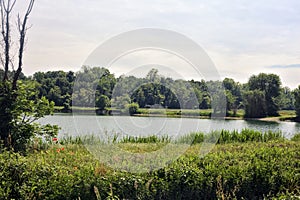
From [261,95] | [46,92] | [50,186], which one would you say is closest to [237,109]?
[261,95]

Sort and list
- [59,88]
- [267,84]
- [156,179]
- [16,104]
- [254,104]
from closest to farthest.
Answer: [156,179], [16,104], [59,88], [254,104], [267,84]

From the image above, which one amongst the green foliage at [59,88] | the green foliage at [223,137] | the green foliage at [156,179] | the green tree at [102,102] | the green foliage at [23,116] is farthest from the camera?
the green foliage at [59,88]

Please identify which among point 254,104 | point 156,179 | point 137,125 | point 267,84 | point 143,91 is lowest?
point 156,179

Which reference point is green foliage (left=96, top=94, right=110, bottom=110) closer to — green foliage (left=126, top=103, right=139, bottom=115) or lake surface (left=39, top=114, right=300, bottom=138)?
lake surface (left=39, top=114, right=300, bottom=138)

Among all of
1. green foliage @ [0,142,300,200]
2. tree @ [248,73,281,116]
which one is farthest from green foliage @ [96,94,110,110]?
tree @ [248,73,281,116]

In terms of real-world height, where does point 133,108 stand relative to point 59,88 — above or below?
below

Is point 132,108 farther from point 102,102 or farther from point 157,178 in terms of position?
point 157,178

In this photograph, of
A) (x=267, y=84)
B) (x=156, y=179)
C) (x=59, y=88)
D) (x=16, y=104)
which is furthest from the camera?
(x=267, y=84)

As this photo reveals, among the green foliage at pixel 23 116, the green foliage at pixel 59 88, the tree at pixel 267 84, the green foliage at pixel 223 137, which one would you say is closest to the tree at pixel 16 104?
the green foliage at pixel 23 116

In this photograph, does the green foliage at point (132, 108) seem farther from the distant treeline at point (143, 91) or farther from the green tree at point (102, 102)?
the green tree at point (102, 102)

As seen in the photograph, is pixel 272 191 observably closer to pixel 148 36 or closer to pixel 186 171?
pixel 186 171

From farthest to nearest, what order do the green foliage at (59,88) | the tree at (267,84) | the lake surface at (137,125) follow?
the tree at (267,84)
the green foliage at (59,88)
the lake surface at (137,125)

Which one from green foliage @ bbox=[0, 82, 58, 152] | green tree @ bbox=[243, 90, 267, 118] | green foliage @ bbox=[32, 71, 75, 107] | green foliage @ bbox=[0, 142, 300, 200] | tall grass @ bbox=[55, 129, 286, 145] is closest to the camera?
green foliage @ bbox=[0, 142, 300, 200]

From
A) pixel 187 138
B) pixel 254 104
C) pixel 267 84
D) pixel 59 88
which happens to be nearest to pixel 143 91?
pixel 187 138
